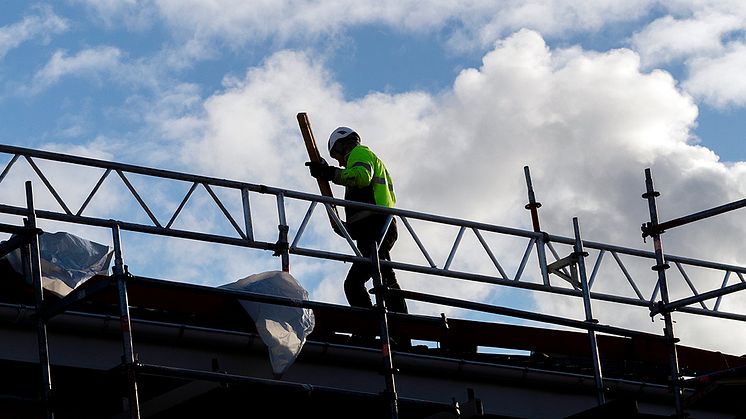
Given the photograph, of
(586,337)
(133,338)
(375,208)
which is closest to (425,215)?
(375,208)

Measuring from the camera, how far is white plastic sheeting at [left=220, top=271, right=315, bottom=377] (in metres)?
11.0

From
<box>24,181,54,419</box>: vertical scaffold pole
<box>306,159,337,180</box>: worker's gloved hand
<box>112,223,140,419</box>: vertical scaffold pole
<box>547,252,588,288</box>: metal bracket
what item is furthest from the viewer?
<box>547,252,588,288</box>: metal bracket

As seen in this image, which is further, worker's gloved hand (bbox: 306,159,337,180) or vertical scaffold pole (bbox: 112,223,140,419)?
worker's gloved hand (bbox: 306,159,337,180)

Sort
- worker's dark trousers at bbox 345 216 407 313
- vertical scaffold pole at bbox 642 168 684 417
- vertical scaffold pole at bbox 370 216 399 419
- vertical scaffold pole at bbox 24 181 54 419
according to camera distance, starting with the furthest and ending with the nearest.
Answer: worker's dark trousers at bbox 345 216 407 313
vertical scaffold pole at bbox 642 168 684 417
vertical scaffold pole at bbox 370 216 399 419
vertical scaffold pole at bbox 24 181 54 419

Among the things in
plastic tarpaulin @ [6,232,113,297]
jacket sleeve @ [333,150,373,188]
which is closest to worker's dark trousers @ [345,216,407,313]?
jacket sleeve @ [333,150,373,188]

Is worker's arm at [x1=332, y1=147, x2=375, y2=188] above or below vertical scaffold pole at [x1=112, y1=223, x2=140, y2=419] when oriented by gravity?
above

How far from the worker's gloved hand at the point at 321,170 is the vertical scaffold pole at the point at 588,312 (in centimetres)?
241

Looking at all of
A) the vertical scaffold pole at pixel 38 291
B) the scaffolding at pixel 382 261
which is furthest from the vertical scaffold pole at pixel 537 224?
the vertical scaffold pole at pixel 38 291

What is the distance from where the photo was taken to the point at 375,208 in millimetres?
13500

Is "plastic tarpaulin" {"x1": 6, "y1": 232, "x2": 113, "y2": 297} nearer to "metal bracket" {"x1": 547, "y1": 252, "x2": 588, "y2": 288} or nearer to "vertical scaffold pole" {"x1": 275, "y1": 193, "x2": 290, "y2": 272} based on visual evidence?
"vertical scaffold pole" {"x1": 275, "y1": 193, "x2": 290, "y2": 272}

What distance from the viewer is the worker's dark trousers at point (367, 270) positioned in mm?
13445

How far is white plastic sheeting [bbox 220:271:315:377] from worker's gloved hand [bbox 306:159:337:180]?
7.72 feet

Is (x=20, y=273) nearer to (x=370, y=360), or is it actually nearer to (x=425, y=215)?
(x=370, y=360)

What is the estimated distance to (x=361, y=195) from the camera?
46.3 feet
